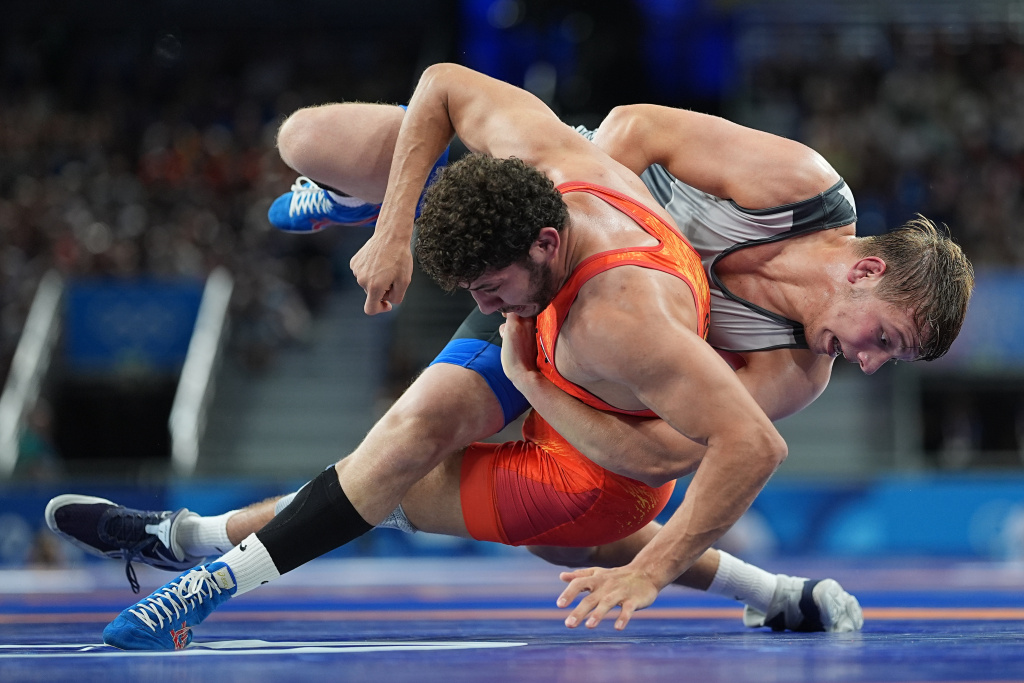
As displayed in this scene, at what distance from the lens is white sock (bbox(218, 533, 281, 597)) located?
2953 millimetres

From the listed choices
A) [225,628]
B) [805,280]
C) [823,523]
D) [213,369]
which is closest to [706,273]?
[805,280]

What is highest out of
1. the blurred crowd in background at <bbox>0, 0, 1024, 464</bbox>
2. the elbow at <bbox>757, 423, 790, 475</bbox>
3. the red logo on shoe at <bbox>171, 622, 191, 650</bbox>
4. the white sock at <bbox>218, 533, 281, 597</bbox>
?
the blurred crowd in background at <bbox>0, 0, 1024, 464</bbox>

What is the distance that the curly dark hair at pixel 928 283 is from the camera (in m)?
2.98

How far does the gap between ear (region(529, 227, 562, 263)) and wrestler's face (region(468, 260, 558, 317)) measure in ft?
0.05

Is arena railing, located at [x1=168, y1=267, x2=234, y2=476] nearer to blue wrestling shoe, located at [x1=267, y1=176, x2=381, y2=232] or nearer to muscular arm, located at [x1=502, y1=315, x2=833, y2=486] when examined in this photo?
blue wrestling shoe, located at [x1=267, y1=176, x2=381, y2=232]

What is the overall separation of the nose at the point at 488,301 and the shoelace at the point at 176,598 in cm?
100

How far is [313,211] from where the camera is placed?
153 inches

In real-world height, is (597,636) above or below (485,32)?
below

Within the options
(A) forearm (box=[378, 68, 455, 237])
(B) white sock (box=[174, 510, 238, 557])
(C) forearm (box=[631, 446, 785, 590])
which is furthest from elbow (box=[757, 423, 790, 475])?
(B) white sock (box=[174, 510, 238, 557])

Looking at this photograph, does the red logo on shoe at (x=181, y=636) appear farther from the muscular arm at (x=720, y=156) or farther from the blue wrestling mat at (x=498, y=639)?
the muscular arm at (x=720, y=156)

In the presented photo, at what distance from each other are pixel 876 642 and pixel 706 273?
1093 millimetres

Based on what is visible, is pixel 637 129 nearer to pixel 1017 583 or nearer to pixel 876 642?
pixel 876 642

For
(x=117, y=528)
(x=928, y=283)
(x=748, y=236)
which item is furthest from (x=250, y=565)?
(x=928, y=283)

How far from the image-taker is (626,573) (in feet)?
7.91
